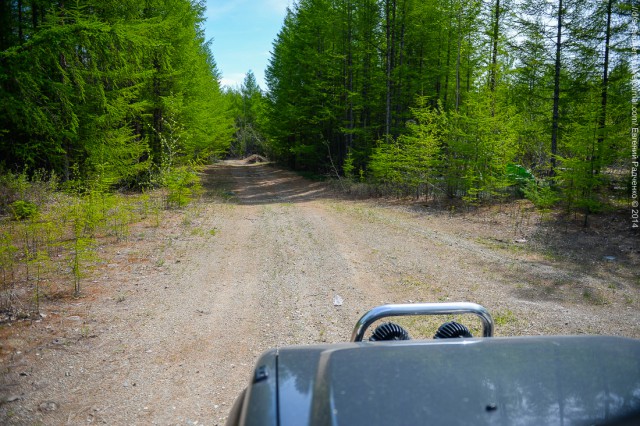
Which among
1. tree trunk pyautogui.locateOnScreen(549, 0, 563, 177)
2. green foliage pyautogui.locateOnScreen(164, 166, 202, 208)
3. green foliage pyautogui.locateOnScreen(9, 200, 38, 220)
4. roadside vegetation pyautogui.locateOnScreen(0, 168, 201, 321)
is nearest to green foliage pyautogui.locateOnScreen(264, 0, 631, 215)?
tree trunk pyautogui.locateOnScreen(549, 0, 563, 177)

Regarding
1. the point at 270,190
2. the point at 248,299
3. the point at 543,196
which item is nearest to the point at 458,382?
the point at 248,299

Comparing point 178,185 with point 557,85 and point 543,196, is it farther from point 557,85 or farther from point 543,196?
point 557,85

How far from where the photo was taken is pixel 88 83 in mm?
13477

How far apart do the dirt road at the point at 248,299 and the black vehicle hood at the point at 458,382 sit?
2.42m

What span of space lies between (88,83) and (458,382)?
1556 centimetres

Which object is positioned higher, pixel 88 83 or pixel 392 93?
pixel 392 93

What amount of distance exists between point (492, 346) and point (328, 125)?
89.4 feet

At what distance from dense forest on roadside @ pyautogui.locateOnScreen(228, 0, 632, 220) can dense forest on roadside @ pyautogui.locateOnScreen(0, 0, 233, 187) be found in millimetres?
9294

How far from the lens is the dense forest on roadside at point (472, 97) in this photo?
12242mm

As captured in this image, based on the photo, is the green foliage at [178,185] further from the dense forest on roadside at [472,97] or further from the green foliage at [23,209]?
the dense forest on roadside at [472,97]

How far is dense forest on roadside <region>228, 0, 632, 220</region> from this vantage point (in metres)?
12.2

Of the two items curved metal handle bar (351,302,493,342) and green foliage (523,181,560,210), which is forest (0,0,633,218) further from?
curved metal handle bar (351,302,493,342)

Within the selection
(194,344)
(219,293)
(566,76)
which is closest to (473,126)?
(566,76)

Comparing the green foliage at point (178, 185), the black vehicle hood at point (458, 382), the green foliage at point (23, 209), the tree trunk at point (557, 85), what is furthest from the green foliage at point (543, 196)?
the green foliage at point (23, 209)
